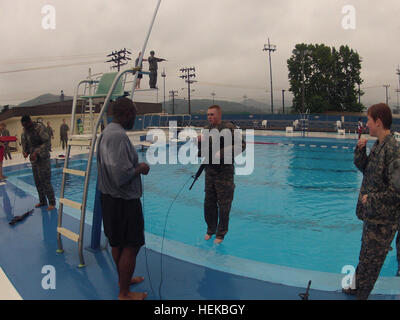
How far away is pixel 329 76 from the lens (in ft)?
189

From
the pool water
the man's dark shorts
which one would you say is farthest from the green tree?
the man's dark shorts

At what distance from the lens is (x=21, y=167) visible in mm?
10938

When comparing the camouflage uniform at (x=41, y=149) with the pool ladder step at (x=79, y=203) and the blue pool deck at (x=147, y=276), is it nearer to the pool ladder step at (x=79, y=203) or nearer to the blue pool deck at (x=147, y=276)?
the blue pool deck at (x=147, y=276)

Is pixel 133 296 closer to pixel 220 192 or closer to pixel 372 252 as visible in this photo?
pixel 220 192

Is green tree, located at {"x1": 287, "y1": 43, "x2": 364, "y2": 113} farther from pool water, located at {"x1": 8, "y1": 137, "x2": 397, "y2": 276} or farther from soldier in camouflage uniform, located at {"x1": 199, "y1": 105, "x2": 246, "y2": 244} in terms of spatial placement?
soldier in camouflage uniform, located at {"x1": 199, "y1": 105, "x2": 246, "y2": 244}

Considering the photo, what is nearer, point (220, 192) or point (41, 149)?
point (220, 192)

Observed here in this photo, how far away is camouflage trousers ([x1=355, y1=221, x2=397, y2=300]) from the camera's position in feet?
7.99

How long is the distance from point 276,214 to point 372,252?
350 centimetres

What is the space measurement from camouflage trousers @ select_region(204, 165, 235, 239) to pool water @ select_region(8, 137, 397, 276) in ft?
1.03

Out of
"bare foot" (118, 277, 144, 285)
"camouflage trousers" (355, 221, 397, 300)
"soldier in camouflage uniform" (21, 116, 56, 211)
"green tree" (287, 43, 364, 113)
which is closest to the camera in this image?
"camouflage trousers" (355, 221, 397, 300)

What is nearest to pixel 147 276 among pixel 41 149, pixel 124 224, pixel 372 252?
pixel 124 224

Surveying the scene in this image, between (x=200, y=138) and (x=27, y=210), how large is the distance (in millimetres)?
3785
